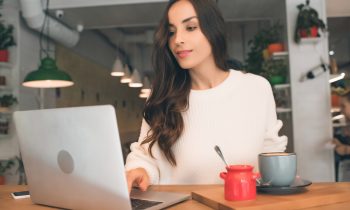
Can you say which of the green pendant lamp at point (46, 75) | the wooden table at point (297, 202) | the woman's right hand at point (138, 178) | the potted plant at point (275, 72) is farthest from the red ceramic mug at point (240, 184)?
the potted plant at point (275, 72)

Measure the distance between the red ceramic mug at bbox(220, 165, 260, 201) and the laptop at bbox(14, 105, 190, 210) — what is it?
0.56 ft

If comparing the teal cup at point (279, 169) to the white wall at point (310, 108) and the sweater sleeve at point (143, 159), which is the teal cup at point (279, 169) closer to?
the sweater sleeve at point (143, 159)

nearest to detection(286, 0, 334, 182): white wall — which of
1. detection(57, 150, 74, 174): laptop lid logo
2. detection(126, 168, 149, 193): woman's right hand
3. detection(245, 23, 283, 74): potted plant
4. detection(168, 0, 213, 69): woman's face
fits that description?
detection(245, 23, 283, 74): potted plant

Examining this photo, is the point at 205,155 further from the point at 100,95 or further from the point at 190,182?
the point at 100,95

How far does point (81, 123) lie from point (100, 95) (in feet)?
27.0

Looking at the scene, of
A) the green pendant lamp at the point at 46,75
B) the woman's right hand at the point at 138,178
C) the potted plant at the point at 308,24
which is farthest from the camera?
the potted plant at the point at 308,24

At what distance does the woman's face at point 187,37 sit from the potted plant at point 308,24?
126 inches

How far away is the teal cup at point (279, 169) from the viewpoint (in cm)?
117

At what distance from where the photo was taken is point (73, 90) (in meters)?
7.30

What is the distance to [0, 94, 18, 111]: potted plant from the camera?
4941 mm

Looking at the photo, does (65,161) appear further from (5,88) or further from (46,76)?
(5,88)

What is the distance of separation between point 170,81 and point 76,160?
0.85m

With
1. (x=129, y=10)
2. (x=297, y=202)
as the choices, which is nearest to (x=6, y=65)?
(x=129, y=10)

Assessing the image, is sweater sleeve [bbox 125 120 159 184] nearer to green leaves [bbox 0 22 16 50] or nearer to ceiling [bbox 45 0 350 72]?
ceiling [bbox 45 0 350 72]
